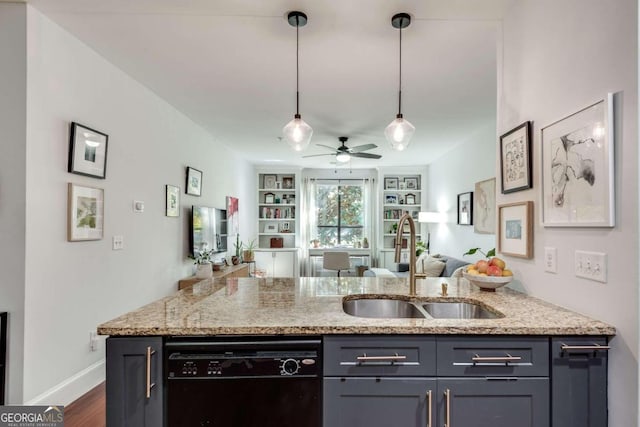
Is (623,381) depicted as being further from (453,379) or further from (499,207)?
(499,207)

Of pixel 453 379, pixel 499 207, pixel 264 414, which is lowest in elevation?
pixel 264 414

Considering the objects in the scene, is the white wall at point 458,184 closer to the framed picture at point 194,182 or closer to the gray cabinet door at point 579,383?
the gray cabinet door at point 579,383

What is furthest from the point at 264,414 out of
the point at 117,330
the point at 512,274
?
the point at 512,274

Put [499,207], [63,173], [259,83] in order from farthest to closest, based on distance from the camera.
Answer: [259,83] < [63,173] < [499,207]

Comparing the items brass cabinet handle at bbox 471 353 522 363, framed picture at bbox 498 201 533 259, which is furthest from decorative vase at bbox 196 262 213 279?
brass cabinet handle at bbox 471 353 522 363

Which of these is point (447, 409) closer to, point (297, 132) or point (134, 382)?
point (134, 382)

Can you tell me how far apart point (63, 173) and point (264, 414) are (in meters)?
2.04

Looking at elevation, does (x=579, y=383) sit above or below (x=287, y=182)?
below

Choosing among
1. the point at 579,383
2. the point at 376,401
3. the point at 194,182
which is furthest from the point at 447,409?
the point at 194,182

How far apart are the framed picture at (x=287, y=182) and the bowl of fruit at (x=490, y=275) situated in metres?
5.75

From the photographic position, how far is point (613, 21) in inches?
49.9

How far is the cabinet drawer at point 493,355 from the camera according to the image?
1.26 m

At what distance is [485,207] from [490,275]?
2.54 m

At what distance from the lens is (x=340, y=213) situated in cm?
759
